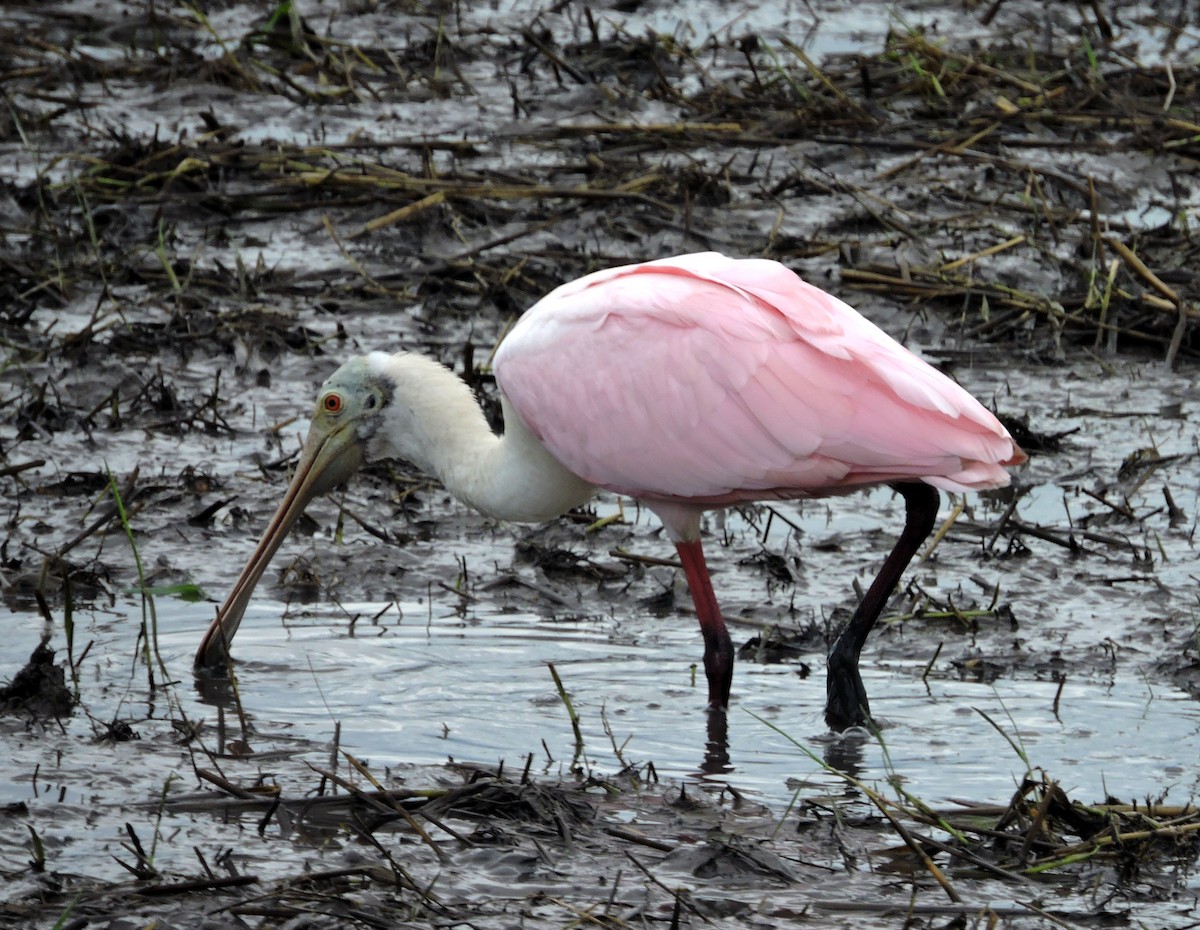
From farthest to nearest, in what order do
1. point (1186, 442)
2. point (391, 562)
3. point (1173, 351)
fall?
point (1173, 351) < point (1186, 442) < point (391, 562)

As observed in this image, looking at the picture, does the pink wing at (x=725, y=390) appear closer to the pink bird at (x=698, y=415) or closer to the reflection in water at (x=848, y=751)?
the pink bird at (x=698, y=415)

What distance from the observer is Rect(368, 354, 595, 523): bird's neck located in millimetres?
6293

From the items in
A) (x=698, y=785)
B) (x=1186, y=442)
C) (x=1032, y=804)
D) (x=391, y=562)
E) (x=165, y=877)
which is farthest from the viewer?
(x=1186, y=442)

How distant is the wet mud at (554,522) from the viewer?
4801 mm

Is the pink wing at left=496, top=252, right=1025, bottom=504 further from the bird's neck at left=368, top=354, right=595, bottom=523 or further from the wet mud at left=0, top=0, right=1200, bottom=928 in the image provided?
the wet mud at left=0, top=0, right=1200, bottom=928

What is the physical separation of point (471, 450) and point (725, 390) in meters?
0.85

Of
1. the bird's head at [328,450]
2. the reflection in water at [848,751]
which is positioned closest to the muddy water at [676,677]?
the reflection in water at [848,751]

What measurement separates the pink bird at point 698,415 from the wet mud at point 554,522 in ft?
1.64

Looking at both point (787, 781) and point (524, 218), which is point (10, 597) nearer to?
point (787, 781)

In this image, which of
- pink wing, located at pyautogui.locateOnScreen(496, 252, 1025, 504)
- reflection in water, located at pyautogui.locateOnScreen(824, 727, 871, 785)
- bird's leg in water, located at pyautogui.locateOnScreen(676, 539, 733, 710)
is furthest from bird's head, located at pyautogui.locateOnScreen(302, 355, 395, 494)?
reflection in water, located at pyautogui.locateOnScreen(824, 727, 871, 785)

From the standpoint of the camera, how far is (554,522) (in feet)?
25.2

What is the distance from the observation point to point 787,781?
5617mm

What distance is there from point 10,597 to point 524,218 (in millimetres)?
4669

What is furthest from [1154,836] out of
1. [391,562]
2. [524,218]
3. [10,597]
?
[524,218]
